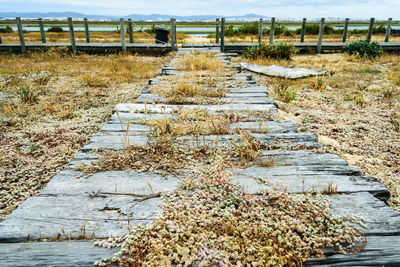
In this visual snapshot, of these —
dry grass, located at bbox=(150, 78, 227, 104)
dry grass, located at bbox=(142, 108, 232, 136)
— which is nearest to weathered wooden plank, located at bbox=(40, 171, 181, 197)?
dry grass, located at bbox=(142, 108, 232, 136)

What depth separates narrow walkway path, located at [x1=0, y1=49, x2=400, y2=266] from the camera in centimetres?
153

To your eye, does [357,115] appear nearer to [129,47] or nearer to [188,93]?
[188,93]

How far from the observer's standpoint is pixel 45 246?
1564 millimetres

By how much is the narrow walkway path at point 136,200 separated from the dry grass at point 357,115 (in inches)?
23.1

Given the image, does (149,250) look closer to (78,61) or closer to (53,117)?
(53,117)

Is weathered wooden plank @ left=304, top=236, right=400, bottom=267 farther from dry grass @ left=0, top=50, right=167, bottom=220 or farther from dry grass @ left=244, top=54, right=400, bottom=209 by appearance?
dry grass @ left=0, top=50, right=167, bottom=220

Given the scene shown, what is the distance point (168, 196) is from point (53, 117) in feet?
13.6

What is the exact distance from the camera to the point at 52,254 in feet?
4.93

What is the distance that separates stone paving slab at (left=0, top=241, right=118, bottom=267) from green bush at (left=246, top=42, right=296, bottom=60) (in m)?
10.8

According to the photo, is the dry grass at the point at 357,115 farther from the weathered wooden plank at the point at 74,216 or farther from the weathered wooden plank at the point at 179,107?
the weathered wooden plank at the point at 74,216

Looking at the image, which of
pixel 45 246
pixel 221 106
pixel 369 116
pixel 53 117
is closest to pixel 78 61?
pixel 53 117

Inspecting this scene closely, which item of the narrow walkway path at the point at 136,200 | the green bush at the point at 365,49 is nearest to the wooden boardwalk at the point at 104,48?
the green bush at the point at 365,49

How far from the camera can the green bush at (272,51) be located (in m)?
11.2

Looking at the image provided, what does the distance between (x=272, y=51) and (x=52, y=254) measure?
11168 millimetres
